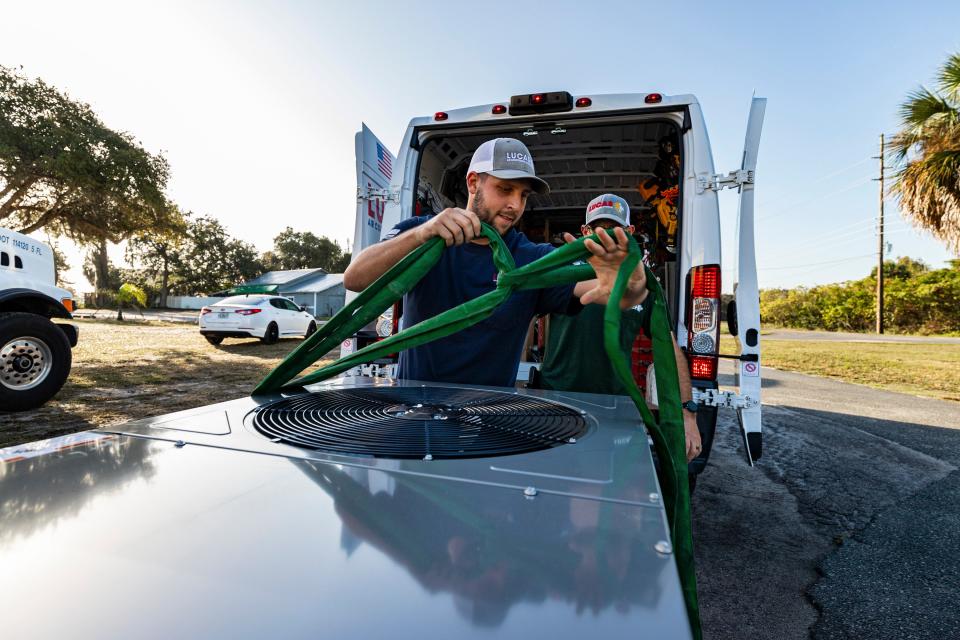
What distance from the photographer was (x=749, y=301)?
112 inches

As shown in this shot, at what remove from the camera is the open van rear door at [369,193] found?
3465 millimetres

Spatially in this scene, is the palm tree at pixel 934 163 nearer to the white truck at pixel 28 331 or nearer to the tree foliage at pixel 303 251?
the white truck at pixel 28 331

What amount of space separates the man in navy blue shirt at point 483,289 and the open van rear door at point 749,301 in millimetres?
1280

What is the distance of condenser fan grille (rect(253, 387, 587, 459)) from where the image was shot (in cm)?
87

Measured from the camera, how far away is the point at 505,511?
0.62 meters

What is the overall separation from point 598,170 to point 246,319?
994 cm

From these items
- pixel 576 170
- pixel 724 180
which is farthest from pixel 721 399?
pixel 576 170

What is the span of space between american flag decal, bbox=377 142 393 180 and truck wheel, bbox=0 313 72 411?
154 inches

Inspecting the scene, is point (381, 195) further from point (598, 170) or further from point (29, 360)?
point (29, 360)

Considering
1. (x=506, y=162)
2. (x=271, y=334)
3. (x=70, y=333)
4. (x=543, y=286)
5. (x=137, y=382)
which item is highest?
(x=506, y=162)

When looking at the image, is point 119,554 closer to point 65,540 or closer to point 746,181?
point 65,540

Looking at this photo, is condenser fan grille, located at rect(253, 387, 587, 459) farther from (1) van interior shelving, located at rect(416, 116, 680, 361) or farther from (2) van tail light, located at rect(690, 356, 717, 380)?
(1) van interior shelving, located at rect(416, 116, 680, 361)

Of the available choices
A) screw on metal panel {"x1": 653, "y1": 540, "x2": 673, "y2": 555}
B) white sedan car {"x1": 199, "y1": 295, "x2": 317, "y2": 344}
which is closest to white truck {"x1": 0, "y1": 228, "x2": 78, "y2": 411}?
screw on metal panel {"x1": 653, "y1": 540, "x2": 673, "y2": 555}

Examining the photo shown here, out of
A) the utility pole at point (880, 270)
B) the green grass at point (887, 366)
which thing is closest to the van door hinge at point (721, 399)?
the green grass at point (887, 366)
